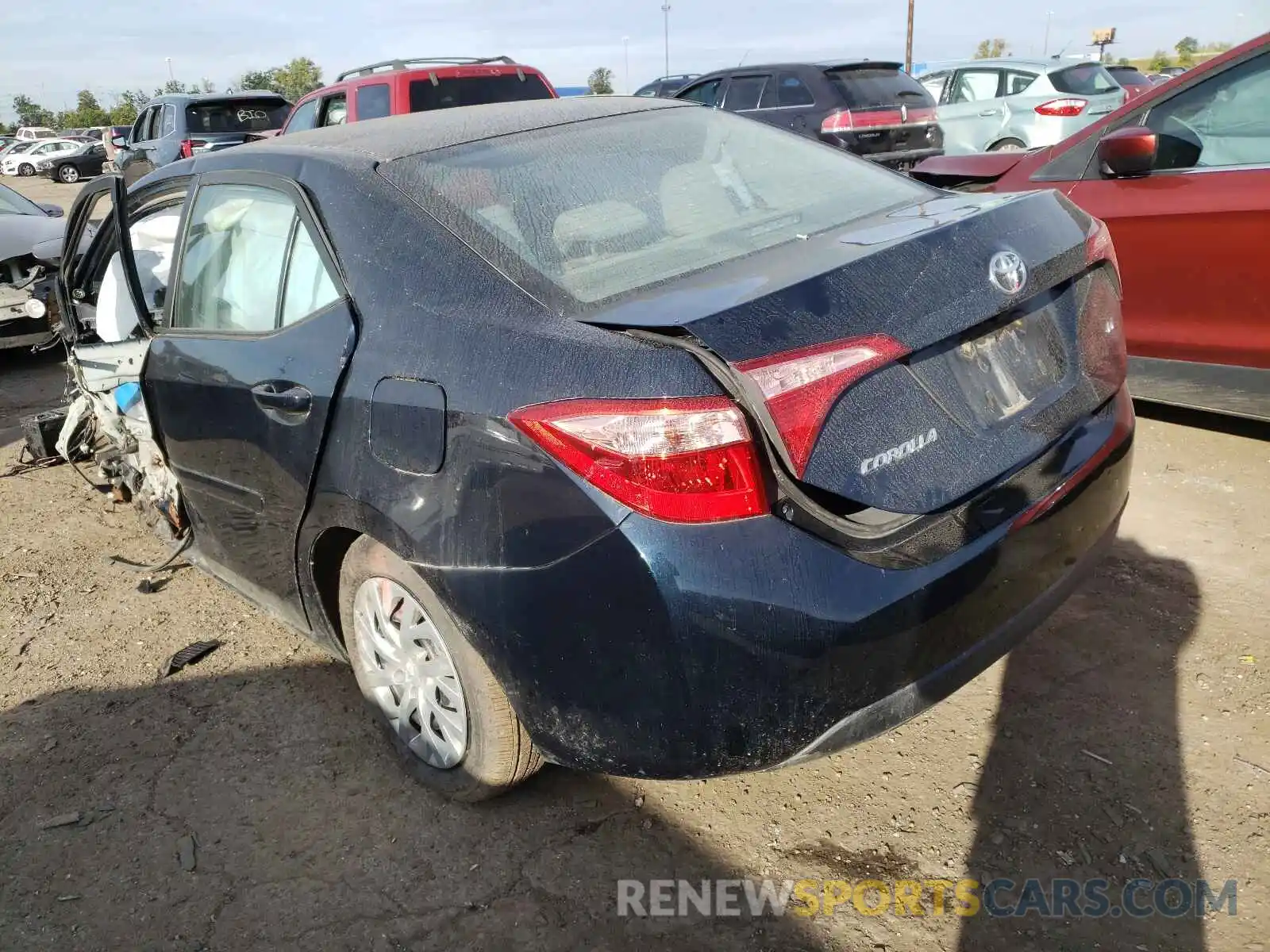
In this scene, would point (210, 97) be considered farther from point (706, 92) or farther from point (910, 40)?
point (910, 40)

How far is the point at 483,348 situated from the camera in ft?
6.56

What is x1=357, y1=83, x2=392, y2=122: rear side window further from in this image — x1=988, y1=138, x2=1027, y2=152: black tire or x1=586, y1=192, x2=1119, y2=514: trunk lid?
x1=586, y1=192, x2=1119, y2=514: trunk lid

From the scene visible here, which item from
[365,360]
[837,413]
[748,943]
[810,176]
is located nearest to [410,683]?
[365,360]

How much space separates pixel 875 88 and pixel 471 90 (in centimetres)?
418

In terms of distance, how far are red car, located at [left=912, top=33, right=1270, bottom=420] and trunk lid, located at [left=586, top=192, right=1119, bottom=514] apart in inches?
73.0

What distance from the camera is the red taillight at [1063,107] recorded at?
11234 millimetres

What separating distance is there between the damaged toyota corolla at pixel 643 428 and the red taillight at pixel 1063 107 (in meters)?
9.80

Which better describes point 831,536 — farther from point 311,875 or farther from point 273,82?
point 273,82

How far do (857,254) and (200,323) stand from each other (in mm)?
Result: 2022

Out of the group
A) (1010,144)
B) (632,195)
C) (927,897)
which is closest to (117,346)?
(632,195)

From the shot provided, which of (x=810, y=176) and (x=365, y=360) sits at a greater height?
(x=810, y=176)

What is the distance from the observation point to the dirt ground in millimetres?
2150

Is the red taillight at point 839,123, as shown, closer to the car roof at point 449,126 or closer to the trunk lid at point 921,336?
the car roof at point 449,126

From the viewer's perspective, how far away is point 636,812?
247 centimetres
